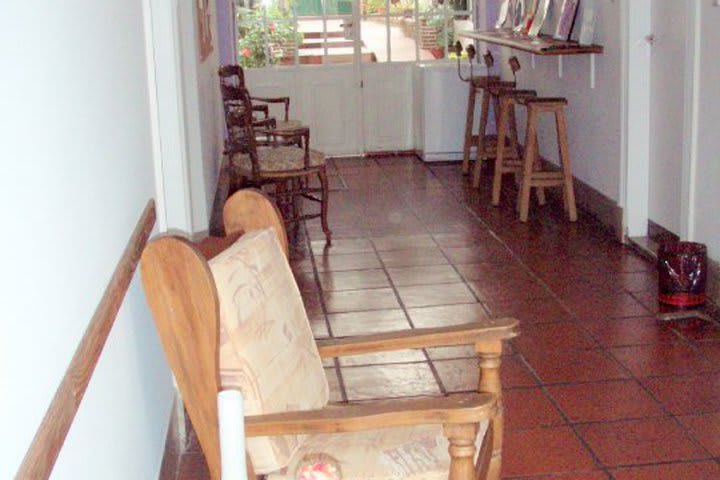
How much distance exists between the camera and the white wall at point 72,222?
1350mm

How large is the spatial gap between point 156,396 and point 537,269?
285 cm

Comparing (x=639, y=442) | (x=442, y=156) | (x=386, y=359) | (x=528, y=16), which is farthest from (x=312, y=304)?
(x=442, y=156)

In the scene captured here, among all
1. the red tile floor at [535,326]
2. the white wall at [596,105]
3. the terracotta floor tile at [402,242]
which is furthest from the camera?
the terracotta floor tile at [402,242]

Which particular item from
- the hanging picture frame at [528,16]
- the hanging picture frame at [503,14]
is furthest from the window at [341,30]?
the hanging picture frame at [528,16]

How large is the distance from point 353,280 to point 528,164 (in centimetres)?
164

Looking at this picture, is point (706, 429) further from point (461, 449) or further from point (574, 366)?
point (461, 449)

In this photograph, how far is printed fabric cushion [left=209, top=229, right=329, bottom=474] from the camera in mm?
2229

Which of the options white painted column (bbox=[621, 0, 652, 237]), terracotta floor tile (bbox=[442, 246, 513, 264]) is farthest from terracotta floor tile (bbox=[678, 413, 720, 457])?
white painted column (bbox=[621, 0, 652, 237])

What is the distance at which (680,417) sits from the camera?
347 cm

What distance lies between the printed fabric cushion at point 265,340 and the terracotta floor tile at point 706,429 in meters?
1.35

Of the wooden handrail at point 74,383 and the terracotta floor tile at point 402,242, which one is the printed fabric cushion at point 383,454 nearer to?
the wooden handrail at point 74,383

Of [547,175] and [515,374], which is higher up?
[547,175]

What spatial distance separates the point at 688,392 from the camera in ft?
12.1

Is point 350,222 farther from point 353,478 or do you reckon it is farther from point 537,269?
point 353,478
